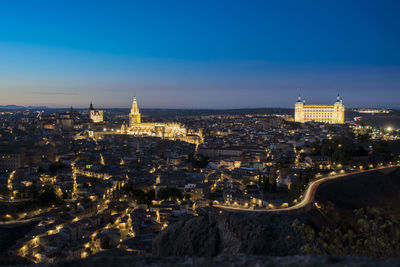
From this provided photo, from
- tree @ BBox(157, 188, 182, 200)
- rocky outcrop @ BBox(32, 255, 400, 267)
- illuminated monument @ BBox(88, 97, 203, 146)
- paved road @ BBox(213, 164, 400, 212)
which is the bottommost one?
tree @ BBox(157, 188, 182, 200)

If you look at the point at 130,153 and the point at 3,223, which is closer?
the point at 3,223

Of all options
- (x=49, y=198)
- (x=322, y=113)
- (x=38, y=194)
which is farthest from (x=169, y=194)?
(x=322, y=113)

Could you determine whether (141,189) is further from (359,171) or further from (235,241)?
(235,241)

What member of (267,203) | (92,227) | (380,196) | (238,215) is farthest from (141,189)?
(238,215)

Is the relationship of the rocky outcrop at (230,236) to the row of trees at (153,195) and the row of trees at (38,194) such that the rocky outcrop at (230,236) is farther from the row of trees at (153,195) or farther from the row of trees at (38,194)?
the row of trees at (38,194)

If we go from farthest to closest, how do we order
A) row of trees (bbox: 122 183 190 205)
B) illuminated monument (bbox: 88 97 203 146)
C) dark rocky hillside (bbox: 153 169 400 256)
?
illuminated monument (bbox: 88 97 203 146) < row of trees (bbox: 122 183 190 205) < dark rocky hillside (bbox: 153 169 400 256)

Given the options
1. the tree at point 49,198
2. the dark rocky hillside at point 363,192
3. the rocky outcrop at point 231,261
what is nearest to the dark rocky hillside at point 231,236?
the rocky outcrop at point 231,261

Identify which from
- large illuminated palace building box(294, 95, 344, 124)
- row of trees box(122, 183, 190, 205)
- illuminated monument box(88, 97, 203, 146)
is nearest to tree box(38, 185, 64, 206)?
row of trees box(122, 183, 190, 205)

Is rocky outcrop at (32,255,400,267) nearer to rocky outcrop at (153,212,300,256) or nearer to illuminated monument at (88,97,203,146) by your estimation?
rocky outcrop at (153,212,300,256)
